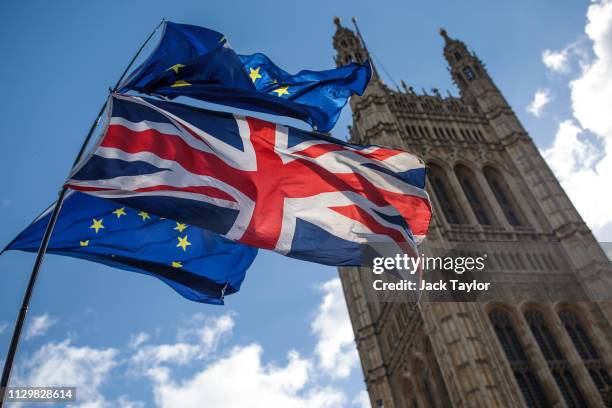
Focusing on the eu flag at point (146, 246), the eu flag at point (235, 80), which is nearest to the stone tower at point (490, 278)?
the eu flag at point (235, 80)

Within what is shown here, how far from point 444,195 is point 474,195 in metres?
2.32

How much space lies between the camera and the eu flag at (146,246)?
841 centimetres

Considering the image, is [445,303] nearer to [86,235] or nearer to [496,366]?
[496,366]

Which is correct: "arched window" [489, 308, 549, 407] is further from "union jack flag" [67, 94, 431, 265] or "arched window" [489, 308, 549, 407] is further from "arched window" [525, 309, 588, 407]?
"union jack flag" [67, 94, 431, 265]

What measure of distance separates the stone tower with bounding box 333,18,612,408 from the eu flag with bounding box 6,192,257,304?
17283 mm

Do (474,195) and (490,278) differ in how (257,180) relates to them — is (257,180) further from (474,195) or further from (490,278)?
(474,195)

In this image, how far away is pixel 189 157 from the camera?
8.91m

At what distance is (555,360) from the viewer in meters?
28.1

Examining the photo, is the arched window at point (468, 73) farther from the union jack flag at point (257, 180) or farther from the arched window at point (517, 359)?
the union jack flag at point (257, 180)

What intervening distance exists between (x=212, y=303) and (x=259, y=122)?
11.1 ft

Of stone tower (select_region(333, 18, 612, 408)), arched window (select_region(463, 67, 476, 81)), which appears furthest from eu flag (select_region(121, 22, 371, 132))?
arched window (select_region(463, 67, 476, 81))

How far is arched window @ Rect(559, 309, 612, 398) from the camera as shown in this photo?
1087 inches

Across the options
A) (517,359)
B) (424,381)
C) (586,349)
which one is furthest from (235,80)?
(586,349)

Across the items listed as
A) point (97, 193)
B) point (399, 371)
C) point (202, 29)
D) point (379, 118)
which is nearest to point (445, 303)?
point (399, 371)
